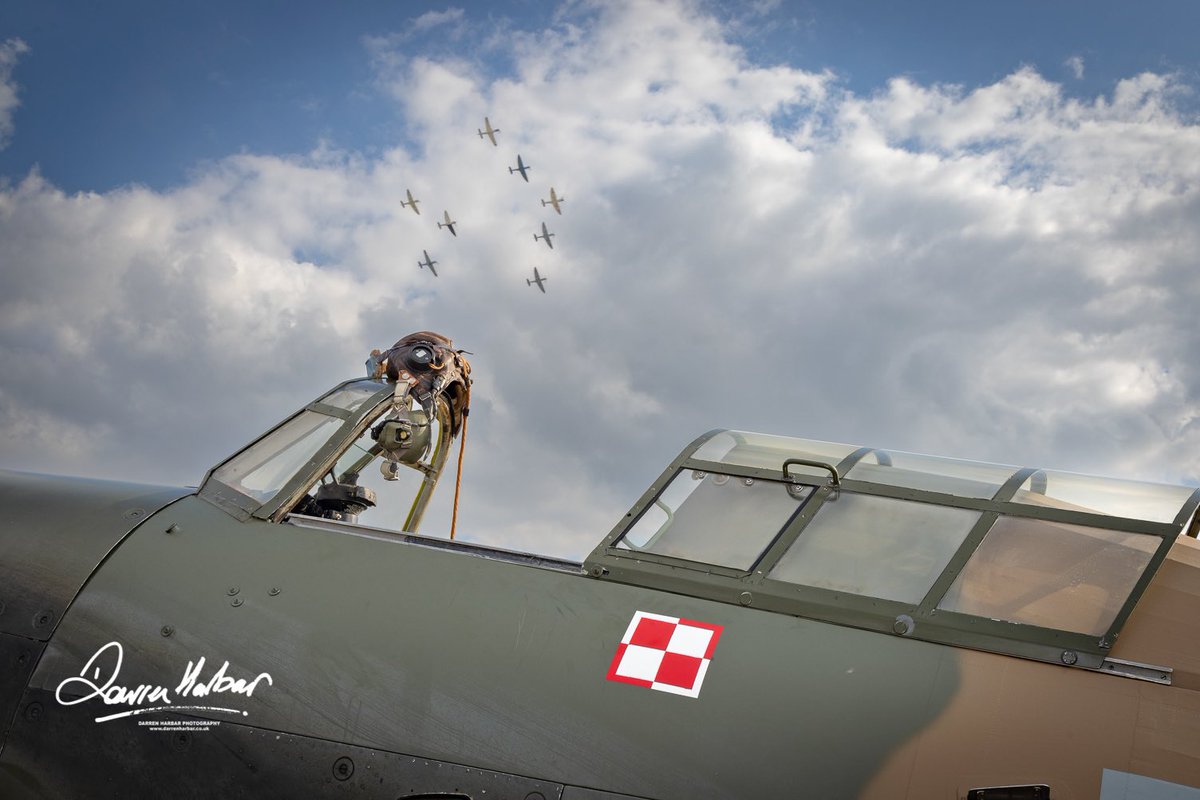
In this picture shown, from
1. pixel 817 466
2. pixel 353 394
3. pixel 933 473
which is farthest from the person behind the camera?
pixel 353 394

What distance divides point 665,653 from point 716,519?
104cm

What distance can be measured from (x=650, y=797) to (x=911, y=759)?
119cm

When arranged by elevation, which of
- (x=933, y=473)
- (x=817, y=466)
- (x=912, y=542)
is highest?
(x=933, y=473)

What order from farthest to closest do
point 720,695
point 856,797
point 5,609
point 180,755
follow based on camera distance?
point 5,609
point 180,755
point 720,695
point 856,797

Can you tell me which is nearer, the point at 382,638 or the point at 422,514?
the point at 382,638

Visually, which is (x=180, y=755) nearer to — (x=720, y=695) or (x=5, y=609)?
(x=5, y=609)

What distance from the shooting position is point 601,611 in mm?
5438

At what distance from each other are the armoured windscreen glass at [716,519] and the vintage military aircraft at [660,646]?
0.06 feet

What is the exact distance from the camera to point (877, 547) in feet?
18.2

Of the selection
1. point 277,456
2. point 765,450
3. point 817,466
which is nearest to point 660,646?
point 817,466

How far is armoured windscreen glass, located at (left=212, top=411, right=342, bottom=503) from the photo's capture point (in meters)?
6.79

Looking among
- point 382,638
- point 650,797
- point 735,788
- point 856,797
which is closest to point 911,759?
point 856,797

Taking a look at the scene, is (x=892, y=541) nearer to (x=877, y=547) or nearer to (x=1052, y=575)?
(x=877, y=547)

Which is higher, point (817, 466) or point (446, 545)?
point (817, 466)
